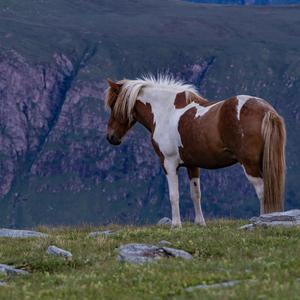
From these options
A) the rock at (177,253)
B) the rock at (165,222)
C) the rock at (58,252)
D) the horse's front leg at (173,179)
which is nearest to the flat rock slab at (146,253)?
the rock at (177,253)

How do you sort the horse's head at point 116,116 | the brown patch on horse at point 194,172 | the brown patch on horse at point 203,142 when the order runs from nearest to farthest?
the brown patch on horse at point 203,142 → the brown patch on horse at point 194,172 → the horse's head at point 116,116

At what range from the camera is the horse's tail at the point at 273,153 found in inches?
797

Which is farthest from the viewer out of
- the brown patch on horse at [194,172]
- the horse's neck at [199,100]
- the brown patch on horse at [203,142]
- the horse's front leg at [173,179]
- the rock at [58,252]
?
the brown patch on horse at [194,172]

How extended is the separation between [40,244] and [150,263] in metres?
4.87

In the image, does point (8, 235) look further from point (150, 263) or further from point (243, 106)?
point (150, 263)

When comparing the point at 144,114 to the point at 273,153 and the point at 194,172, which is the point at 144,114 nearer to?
the point at 194,172

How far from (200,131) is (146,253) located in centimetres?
721

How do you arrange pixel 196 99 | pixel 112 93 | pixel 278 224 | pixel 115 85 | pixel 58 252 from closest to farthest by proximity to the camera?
pixel 58 252 < pixel 278 224 < pixel 196 99 < pixel 115 85 < pixel 112 93

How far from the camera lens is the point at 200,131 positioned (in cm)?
2203

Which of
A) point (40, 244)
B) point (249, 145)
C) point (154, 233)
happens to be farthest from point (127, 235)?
point (249, 145)

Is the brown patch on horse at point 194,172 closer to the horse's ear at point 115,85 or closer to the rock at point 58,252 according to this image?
the horse's ear at point 115,85

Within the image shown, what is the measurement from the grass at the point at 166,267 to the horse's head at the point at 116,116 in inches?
273

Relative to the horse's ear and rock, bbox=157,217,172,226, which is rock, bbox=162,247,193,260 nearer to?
rock, bbox=157,217,172,226

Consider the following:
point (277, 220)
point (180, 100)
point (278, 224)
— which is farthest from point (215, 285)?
point (180, 100)
